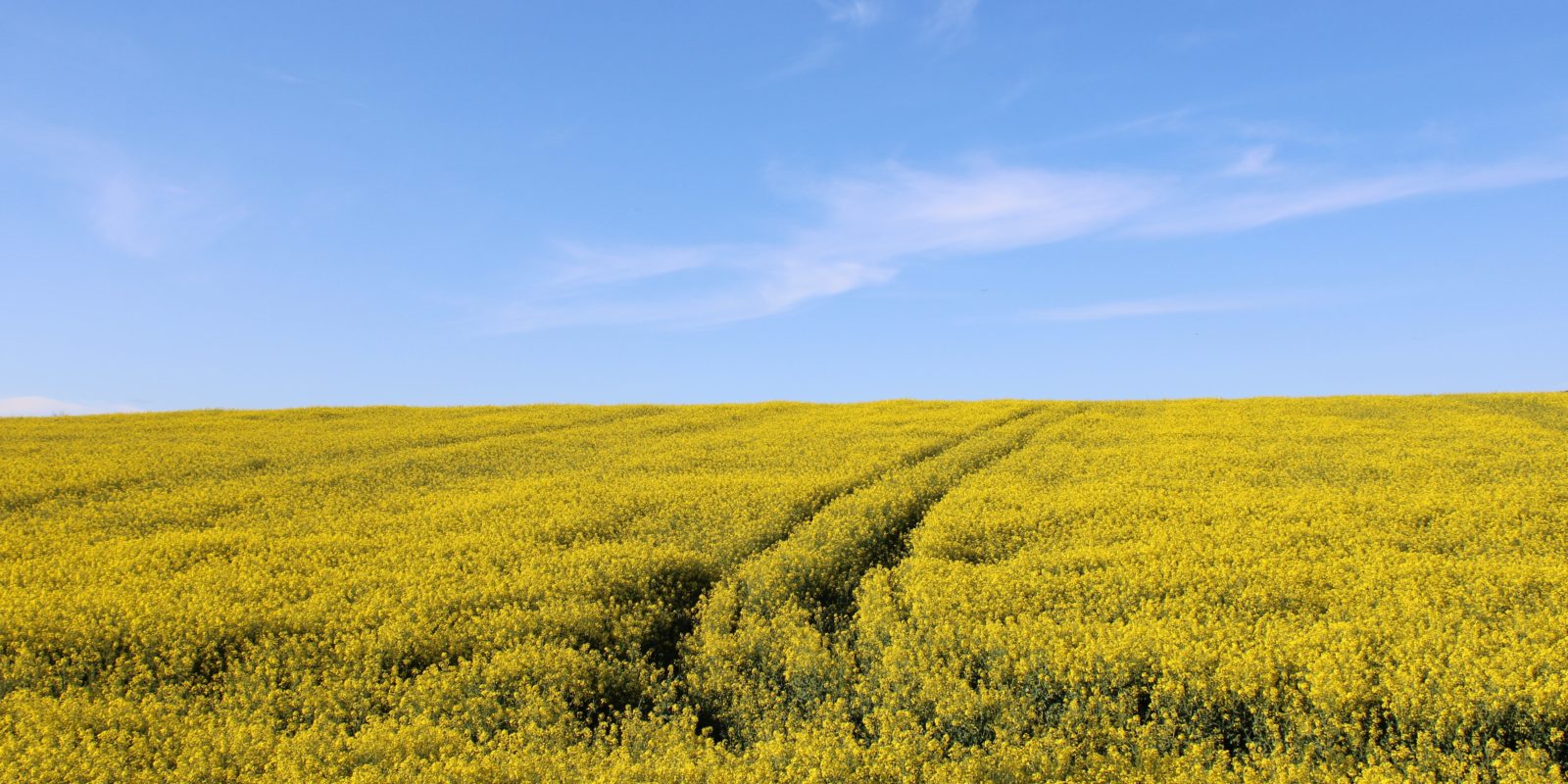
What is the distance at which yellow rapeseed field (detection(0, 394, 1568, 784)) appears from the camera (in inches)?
329

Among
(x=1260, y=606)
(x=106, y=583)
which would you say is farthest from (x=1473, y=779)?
(x=106, y=583)

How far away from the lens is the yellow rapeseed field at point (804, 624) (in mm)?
8359

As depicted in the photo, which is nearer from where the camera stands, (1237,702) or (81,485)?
(1237,702)

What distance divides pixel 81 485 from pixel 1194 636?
21720mm

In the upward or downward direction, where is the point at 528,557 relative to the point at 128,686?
upward

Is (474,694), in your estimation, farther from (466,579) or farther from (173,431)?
(173,431)

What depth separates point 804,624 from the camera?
11.2 m

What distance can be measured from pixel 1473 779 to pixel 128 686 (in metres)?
Result: 13.1

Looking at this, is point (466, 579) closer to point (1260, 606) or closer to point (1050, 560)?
point (1050, 560)

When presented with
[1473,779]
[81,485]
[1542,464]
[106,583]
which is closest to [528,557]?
[106,583]

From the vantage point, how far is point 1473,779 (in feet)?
24.7

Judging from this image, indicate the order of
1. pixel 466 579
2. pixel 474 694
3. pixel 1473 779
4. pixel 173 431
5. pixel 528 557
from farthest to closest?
pixel 173 431 → pixel 528 557 → pixel 466 579 → pixel 474 694 → pixel 1473 779

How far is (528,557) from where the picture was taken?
45.8 feet

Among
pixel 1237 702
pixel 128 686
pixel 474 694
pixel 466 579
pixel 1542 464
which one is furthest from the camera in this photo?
pixel 1542 464
